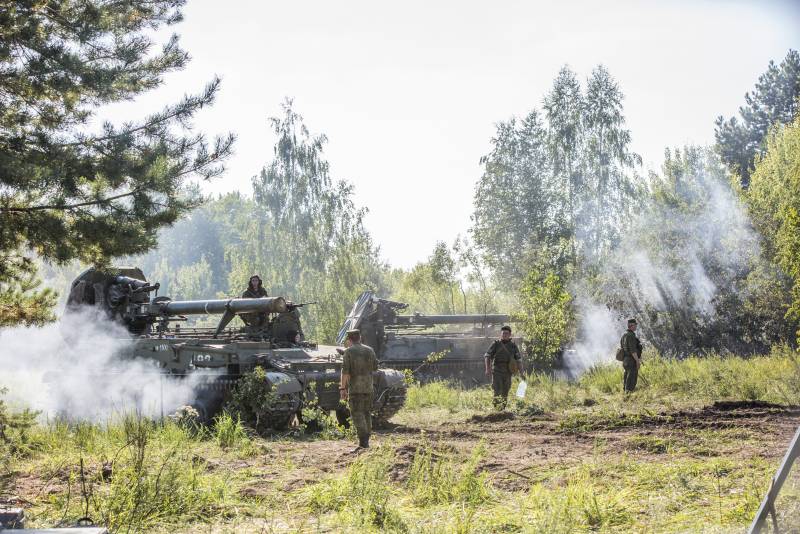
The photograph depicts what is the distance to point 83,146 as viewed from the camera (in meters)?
→ 8.71

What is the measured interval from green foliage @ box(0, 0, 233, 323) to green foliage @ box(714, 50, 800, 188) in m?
43.6

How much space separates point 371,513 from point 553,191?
30.8 m

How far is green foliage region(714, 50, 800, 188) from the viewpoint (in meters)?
48.5

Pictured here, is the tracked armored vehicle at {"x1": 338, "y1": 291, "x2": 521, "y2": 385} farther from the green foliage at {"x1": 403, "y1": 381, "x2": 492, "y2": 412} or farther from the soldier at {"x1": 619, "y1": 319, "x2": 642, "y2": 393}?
the soldier at {"x1": 619, "y1": 319, "x2": 642, "y2": 393}

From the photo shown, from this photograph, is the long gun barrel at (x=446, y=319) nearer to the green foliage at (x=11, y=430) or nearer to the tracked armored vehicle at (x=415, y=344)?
the tracked armored vehicle at (x=415, y=344)

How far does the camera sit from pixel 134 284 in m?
15.3

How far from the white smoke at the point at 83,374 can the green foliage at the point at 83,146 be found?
14.0ft

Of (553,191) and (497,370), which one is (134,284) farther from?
(553,191)

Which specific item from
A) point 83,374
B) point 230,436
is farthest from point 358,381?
point 83,374

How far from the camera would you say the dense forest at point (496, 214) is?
8586mm

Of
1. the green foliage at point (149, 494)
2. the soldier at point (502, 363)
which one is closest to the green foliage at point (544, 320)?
the soldier at point (502, 363)

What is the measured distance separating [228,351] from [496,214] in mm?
25031

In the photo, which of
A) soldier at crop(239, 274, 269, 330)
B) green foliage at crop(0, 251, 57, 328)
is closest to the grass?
green foliage at crop(0, 251, 57, 328)

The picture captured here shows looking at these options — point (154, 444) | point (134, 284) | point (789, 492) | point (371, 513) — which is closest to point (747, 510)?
point (789, 492)
